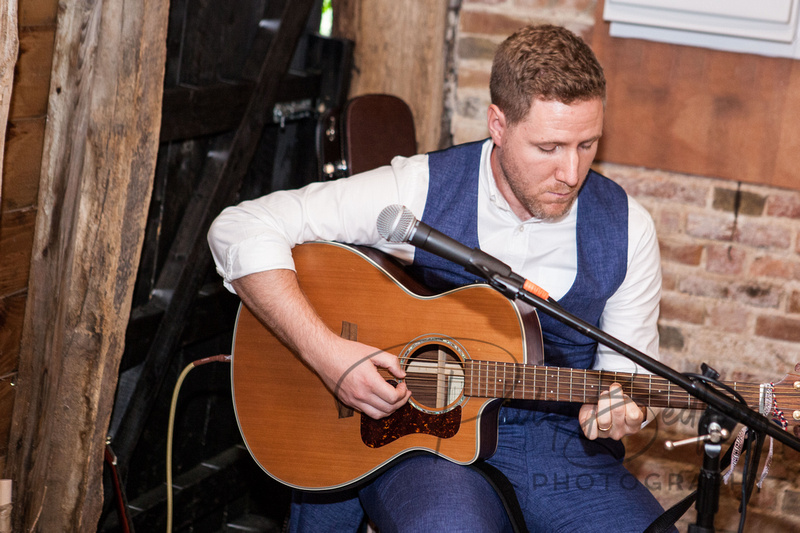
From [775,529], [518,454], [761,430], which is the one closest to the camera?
[761,430]

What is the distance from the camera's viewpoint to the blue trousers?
1.65m

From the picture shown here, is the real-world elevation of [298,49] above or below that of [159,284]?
above

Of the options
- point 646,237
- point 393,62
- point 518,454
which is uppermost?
point 393,62

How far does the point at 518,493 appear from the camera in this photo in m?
1.83

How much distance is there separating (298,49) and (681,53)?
133 cm

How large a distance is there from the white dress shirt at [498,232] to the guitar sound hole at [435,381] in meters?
0.33

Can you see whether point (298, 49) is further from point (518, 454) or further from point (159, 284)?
point (518, 454)

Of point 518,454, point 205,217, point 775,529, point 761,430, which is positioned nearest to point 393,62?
point 205,217

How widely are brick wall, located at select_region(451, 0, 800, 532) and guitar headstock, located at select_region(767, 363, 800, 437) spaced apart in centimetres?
95

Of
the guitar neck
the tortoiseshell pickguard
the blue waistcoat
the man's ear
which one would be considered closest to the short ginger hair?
the man's ear

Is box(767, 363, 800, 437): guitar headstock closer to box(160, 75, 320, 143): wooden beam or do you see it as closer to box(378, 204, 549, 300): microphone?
box(378, 204, 549, 300): microphone

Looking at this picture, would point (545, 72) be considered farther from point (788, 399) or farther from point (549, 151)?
point (788, 399)

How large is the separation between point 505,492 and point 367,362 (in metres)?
0.44

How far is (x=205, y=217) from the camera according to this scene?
234 centimetres
